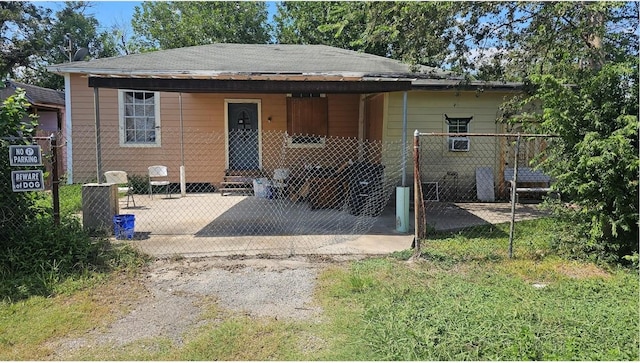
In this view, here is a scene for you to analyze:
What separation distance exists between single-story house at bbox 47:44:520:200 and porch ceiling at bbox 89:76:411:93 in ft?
3.77

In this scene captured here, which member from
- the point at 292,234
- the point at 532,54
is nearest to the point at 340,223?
the point at 292,234

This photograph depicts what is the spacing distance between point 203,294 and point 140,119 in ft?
25.2

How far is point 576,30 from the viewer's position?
6910 millimetres

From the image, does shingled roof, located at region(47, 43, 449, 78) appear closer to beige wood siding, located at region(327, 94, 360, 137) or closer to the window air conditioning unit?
beige wood siding, located at region(327, 94, 360, 137)

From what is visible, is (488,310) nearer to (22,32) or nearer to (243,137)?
(243,137)

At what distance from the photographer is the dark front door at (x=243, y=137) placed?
10.8 metres

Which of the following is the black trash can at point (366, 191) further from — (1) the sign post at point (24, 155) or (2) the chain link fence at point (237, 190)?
(1) the sign post at point (24, 155)

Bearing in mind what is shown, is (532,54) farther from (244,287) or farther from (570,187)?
(244,287)

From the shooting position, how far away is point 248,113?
10844mm

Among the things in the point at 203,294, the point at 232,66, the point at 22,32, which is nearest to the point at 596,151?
the point at 203,294

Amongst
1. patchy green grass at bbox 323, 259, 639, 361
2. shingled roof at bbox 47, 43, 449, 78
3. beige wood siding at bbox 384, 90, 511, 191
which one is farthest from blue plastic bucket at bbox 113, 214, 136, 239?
beige wood siding at bbox 384, 90, 511, 191

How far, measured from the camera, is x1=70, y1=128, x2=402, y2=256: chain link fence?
232 inches

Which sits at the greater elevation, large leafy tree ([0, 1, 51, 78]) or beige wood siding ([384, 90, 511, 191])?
large leafy tree ([0, 1, 51, 78])

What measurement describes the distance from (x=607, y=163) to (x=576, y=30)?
11.6 feet
